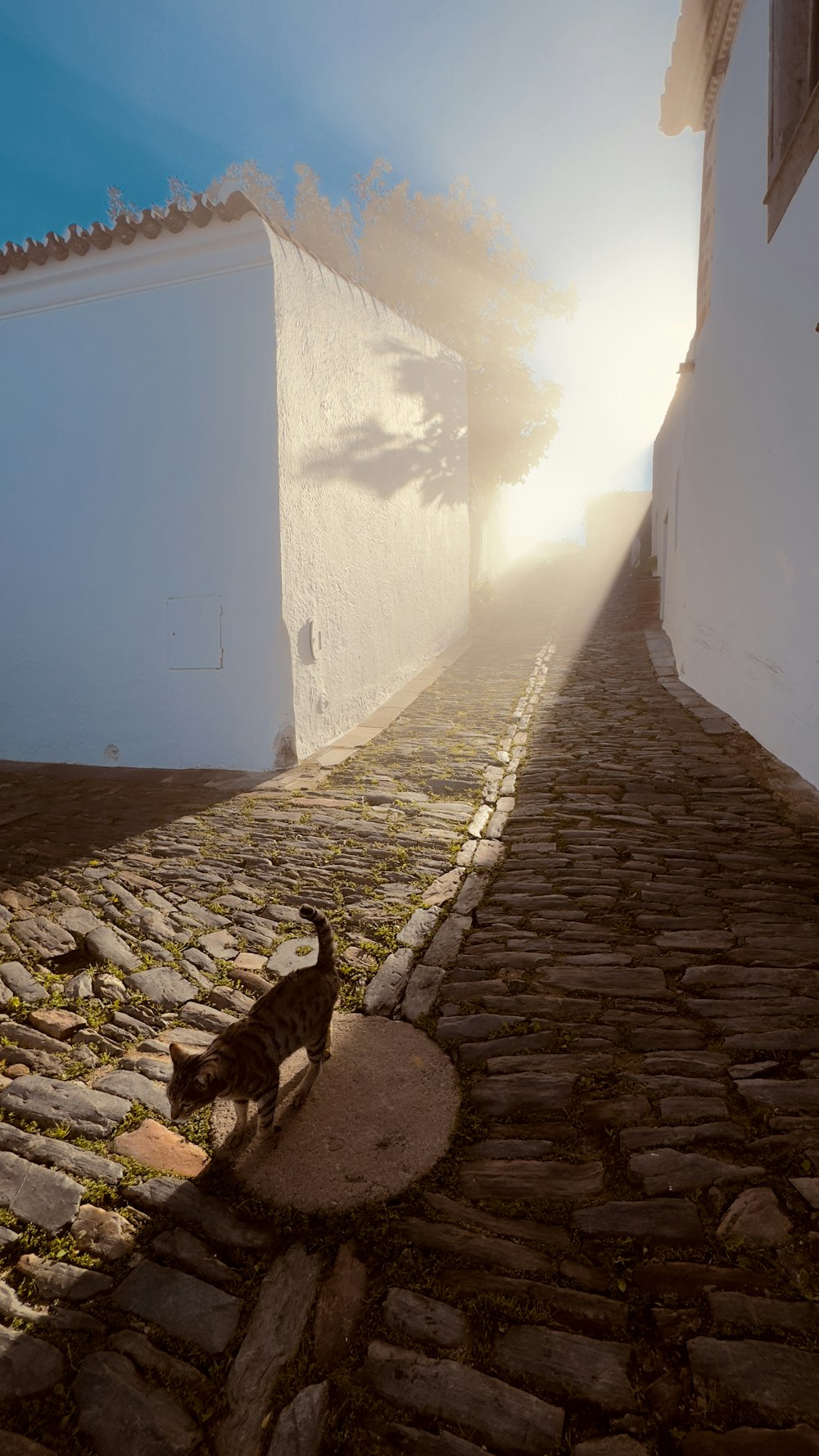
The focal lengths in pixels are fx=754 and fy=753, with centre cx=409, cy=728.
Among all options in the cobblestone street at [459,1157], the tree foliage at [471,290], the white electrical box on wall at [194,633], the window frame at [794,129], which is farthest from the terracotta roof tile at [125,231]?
the tree foliage at [471,290]

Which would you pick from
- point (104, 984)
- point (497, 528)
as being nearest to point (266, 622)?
point (104, 984)

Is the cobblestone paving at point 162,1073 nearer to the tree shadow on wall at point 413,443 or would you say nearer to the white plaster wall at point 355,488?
the white plaster wall at point 355,488

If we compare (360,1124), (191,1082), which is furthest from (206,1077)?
(360,1124)

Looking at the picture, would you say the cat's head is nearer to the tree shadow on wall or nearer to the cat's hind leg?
the cat's hind leg

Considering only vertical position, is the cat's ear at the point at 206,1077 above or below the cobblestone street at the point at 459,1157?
above

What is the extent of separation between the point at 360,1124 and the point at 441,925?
5.26ft

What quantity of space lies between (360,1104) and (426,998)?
0.75 metres

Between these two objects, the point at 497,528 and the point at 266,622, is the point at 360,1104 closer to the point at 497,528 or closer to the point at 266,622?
the point at 266,622

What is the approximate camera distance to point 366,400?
10.2 meters

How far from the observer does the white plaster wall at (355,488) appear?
7.92 metres

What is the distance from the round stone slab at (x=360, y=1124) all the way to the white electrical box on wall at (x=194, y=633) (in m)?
5.30

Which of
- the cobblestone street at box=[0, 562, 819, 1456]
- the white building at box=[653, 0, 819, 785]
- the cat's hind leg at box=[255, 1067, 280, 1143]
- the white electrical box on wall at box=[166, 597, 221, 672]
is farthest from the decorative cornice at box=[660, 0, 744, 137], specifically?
the cat's hind leg at box=[255, 1067, 280, 1143]

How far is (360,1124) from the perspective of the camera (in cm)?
283

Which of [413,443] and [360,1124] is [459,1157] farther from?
[413,443]
